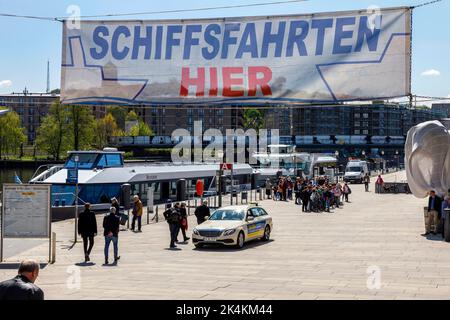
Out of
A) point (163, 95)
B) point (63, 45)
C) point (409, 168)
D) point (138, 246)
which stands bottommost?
point (138, 246)

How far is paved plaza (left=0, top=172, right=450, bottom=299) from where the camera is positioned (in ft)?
44.1

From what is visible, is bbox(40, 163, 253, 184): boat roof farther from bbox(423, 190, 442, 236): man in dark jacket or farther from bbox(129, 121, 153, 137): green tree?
Result: bbox(129, 121, 153, 137): green tree

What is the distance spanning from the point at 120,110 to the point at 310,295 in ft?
510

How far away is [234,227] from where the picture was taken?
21750 millimetres

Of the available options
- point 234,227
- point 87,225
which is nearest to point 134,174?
point 234,227

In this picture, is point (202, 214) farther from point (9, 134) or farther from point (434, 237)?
point (9, 134)

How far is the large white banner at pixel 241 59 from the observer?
10914 millimetres

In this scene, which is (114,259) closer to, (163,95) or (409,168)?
(163,95)

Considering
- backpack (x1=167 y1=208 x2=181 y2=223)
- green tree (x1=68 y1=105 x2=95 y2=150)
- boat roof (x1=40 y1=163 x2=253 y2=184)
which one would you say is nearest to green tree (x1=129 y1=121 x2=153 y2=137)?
green tree (x1=68 y1=105 x2=95 y2=150)

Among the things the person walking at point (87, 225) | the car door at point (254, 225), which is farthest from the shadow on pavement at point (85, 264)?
the car door at point (254, 225)

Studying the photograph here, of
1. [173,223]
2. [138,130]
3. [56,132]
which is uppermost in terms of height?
[138,130]

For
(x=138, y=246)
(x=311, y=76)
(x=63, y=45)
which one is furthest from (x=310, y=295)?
(x=138, y=246)

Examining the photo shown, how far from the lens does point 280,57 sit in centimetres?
1141

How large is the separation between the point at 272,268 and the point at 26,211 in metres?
7.13
